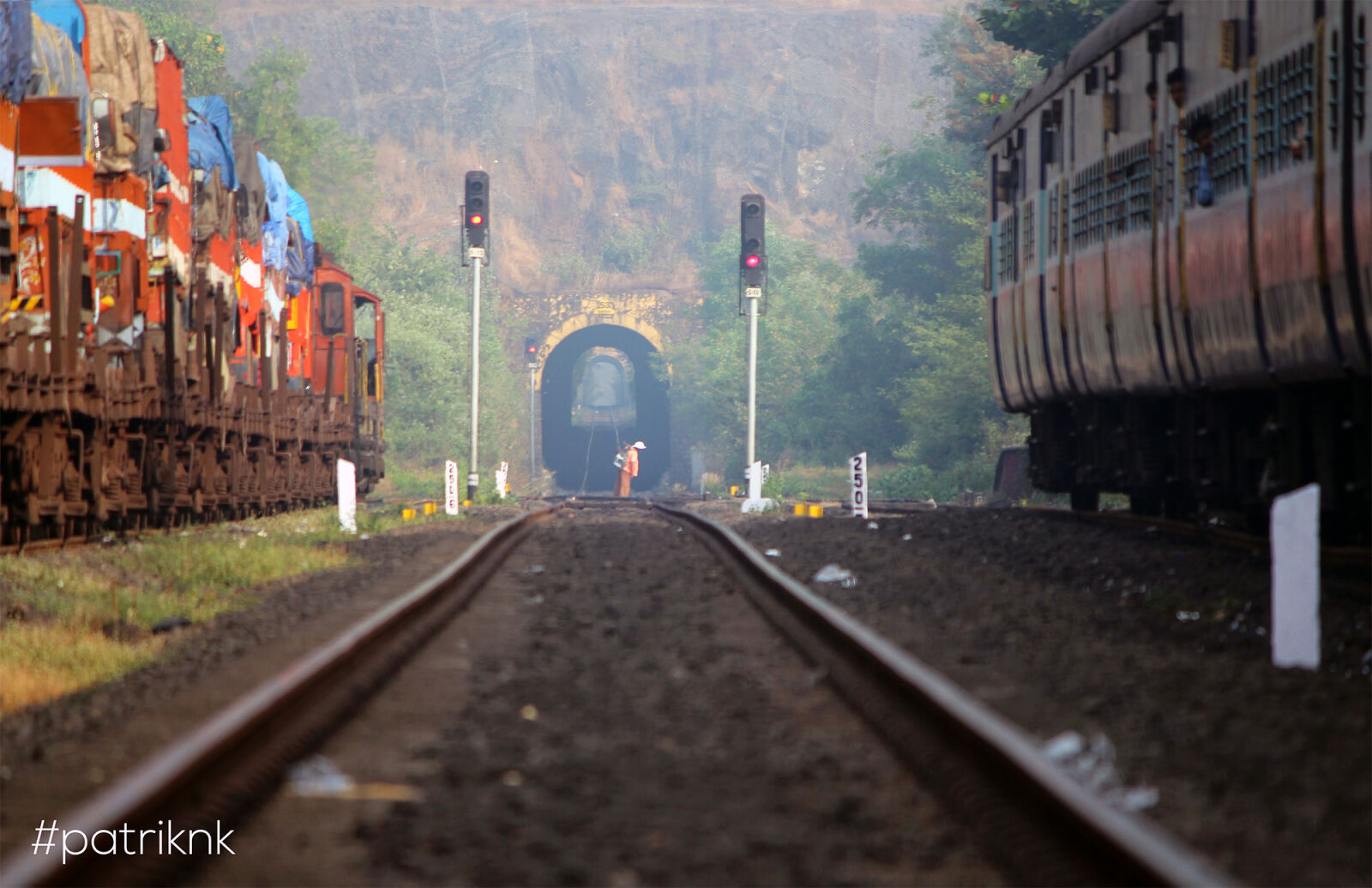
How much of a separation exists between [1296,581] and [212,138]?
50.2 feet

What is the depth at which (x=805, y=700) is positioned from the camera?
17.0ft

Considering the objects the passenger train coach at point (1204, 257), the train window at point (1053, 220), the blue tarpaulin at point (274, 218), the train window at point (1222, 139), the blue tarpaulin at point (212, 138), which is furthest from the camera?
the blue tarpaulin at point (274, 218)

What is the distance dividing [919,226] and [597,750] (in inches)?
1464

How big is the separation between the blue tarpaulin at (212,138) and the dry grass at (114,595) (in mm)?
5650

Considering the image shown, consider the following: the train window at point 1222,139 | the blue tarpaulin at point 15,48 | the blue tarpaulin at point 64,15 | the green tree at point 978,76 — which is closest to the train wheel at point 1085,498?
the train window at point 1222,139

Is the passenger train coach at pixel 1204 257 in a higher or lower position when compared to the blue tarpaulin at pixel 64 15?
lower

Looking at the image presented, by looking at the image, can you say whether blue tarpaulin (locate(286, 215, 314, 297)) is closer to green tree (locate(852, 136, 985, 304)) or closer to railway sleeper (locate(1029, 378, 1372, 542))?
railway sleeper (locate(1029, 378, 1372, 542))

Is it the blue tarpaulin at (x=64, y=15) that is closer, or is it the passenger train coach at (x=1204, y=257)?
the passenger train coach at (x=1204, y=257)

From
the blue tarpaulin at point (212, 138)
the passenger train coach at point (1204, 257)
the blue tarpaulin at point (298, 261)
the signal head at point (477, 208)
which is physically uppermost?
the signal head at point (477, 208)

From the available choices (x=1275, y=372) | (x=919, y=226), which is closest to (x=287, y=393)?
(x=1275, y=372)

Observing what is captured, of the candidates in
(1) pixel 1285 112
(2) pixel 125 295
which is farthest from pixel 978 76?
(1) pixel 1285 112

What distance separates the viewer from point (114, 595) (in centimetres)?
859

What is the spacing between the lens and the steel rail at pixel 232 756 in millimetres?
2857

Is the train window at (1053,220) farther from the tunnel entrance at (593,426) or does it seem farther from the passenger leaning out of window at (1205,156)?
the tunnel entrance at (593,426)
